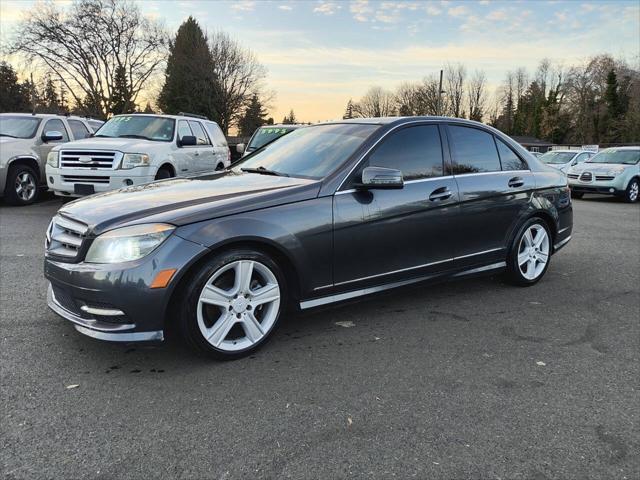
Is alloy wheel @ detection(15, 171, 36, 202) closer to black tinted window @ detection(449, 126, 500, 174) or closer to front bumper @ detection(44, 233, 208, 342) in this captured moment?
front bumper @ detection(44, 233, 208, 342)

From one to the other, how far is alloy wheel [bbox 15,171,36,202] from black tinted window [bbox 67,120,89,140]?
1609 millimetres

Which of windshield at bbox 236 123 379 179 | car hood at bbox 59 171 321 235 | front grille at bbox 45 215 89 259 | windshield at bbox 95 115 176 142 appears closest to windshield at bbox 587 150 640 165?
windshield at bbox 95 115 176 142

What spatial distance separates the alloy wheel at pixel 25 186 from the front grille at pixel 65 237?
8154 millimetres

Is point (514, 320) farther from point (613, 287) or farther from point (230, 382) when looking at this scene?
point (230, 382)

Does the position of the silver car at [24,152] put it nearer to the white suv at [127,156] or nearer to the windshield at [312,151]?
the white suv at [127,156]

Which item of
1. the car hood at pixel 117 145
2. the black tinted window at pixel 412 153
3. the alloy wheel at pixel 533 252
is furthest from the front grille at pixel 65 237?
the car hood at pixel 117 145

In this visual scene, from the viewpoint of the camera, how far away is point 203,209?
326 cm

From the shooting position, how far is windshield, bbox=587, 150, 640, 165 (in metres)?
15.8

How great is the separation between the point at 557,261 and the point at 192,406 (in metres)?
5.40

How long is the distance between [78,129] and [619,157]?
15.8 meters

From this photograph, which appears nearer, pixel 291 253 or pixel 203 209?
pixel 203 209

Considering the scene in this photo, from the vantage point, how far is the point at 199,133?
10812 millimetres

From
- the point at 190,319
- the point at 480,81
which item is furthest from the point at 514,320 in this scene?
the point at 480,81

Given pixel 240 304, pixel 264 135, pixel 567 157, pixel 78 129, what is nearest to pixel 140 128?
pixel 78 129
